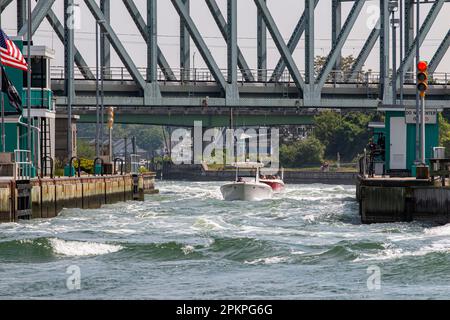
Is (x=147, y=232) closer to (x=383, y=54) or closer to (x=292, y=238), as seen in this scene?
(x=292, y=238)

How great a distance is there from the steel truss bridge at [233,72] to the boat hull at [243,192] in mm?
20912

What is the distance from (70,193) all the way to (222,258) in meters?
24.2

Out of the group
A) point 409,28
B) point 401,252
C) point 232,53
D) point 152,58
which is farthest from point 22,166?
point 409,28

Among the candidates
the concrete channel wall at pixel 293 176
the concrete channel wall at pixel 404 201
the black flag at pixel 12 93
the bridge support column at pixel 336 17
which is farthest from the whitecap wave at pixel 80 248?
the concrete channel wall at pixel 293 176

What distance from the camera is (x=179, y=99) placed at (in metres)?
102

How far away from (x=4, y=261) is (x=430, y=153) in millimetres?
28235

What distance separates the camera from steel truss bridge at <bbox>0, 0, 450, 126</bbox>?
310ft

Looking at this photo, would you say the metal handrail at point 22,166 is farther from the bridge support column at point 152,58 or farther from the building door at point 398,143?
the bridge support column at point 152,58

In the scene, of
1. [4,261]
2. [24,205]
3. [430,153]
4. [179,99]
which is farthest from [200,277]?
[179,99]

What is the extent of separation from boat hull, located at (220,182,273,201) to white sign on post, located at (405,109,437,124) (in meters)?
18.3

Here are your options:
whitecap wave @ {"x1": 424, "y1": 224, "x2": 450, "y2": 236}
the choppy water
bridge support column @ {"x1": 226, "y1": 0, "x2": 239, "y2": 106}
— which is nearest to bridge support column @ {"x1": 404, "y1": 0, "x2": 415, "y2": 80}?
bridge support column @ {"x1": 226, "y1": 0, "x2": 239, "y2": 106}

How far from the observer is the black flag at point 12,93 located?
5794 centimetres

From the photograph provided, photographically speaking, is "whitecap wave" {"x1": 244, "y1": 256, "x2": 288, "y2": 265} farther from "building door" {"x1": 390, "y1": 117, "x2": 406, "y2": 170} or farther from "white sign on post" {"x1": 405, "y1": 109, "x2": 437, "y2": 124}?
"building door" {"x1": 390, "y1": 117, "x2": 406, "y2": 170}
